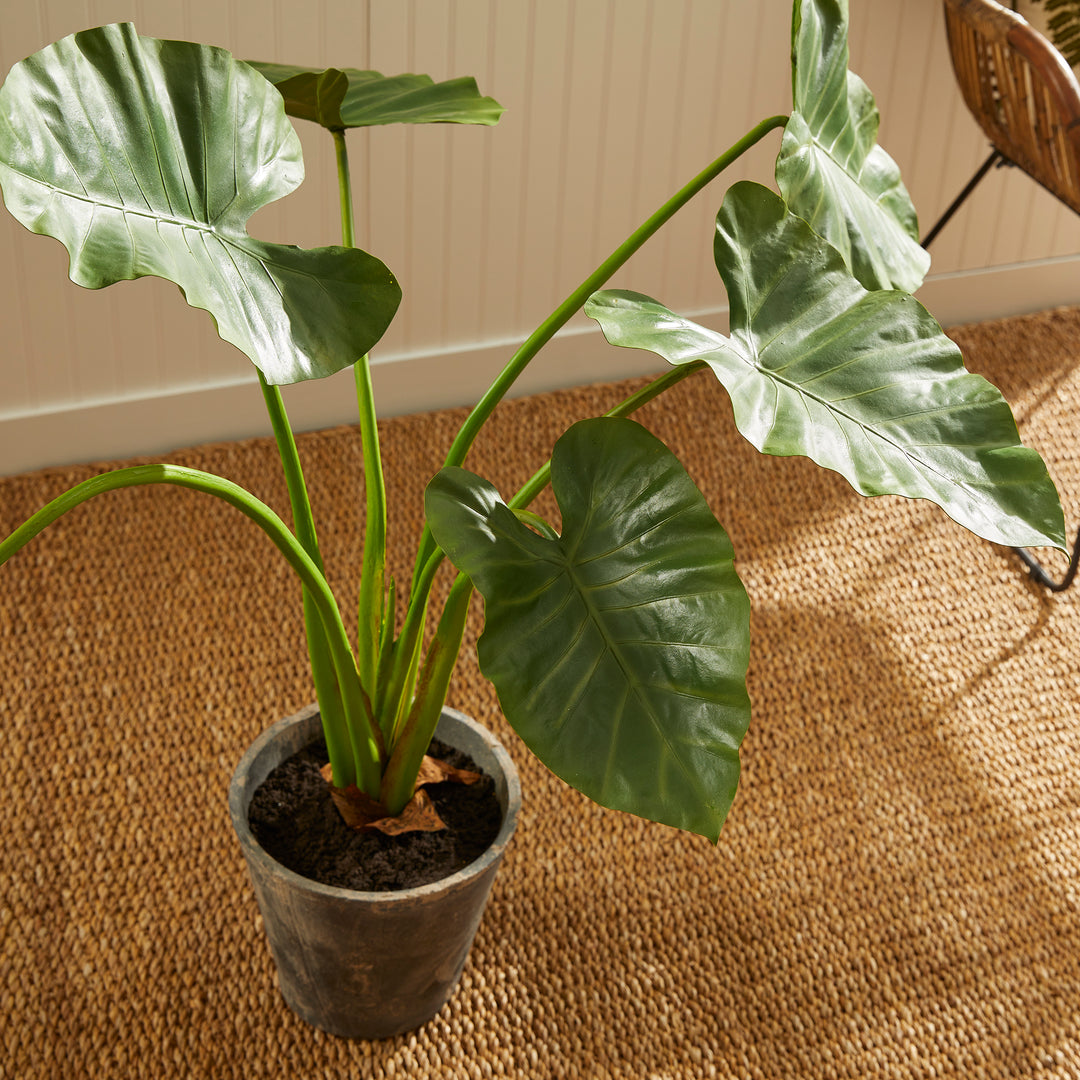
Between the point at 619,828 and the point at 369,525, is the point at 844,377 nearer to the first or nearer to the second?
the point at 369,525

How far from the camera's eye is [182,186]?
0.74m

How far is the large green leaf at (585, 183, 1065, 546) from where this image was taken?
2.34ft

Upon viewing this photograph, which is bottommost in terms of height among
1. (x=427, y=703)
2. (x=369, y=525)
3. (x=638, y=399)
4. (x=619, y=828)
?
A: (x=619, y=828)

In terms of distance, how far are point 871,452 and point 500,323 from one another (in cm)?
119

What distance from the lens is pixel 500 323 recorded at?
6.10 ft

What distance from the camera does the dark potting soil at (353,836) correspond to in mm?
997

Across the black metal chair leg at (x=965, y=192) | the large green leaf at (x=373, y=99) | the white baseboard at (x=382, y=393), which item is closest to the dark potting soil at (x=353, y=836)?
the large green leaf at (x=373, y=99)

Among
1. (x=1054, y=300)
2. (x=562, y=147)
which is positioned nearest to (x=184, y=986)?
(x=562, y=147)

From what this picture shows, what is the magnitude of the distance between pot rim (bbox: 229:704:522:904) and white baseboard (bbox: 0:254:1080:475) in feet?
2.47

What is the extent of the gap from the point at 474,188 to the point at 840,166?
2.80 feet

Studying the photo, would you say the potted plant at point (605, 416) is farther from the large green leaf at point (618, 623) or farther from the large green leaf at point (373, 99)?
the large green leaf at point (373, 99)

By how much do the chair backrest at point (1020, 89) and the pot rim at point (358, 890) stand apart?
3.31ft

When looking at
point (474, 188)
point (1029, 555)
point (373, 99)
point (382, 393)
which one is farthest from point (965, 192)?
point (373, 99)

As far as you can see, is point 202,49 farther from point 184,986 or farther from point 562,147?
point 562,147
